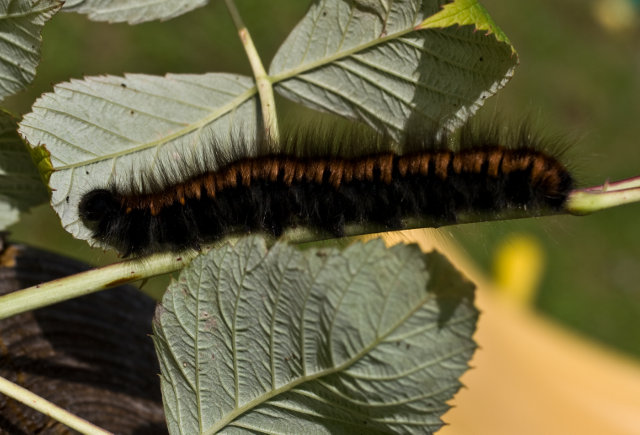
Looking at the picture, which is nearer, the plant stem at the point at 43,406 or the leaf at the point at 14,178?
the plant stem at the point at 43,406

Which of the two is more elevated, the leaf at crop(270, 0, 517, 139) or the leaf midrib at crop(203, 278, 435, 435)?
the leaf at crop(270, 0, 517, 139)

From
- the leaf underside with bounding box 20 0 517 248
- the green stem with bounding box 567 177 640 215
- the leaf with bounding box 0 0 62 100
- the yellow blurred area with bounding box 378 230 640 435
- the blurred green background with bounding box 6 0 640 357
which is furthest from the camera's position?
the blurred green background with bounding box 6 0 640 357

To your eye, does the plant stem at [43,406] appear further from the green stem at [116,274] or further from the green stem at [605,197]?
the green stem at [605,197]

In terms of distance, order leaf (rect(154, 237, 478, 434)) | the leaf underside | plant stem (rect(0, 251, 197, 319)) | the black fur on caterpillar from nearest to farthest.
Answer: leaf (rect(154, 237, 478, 434))
plant stem (rect(0, 251, 197, 319))
the leaf underside
the black fur on caterpillar

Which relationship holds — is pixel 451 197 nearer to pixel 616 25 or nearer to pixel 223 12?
pixel 223 12

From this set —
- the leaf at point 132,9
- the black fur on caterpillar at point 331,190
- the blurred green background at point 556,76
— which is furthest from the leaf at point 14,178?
the blurred green background at point 556,76

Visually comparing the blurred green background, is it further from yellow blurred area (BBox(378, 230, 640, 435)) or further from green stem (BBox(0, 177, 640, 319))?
green stem (BBox(0, 177, 640, 319))

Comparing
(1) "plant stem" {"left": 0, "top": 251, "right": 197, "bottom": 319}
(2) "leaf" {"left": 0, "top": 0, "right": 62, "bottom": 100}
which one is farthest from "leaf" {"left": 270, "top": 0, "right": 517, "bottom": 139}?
(1) "plant stem" {"left": 0, "top": 251, "right": 197, "bottom": 319}
